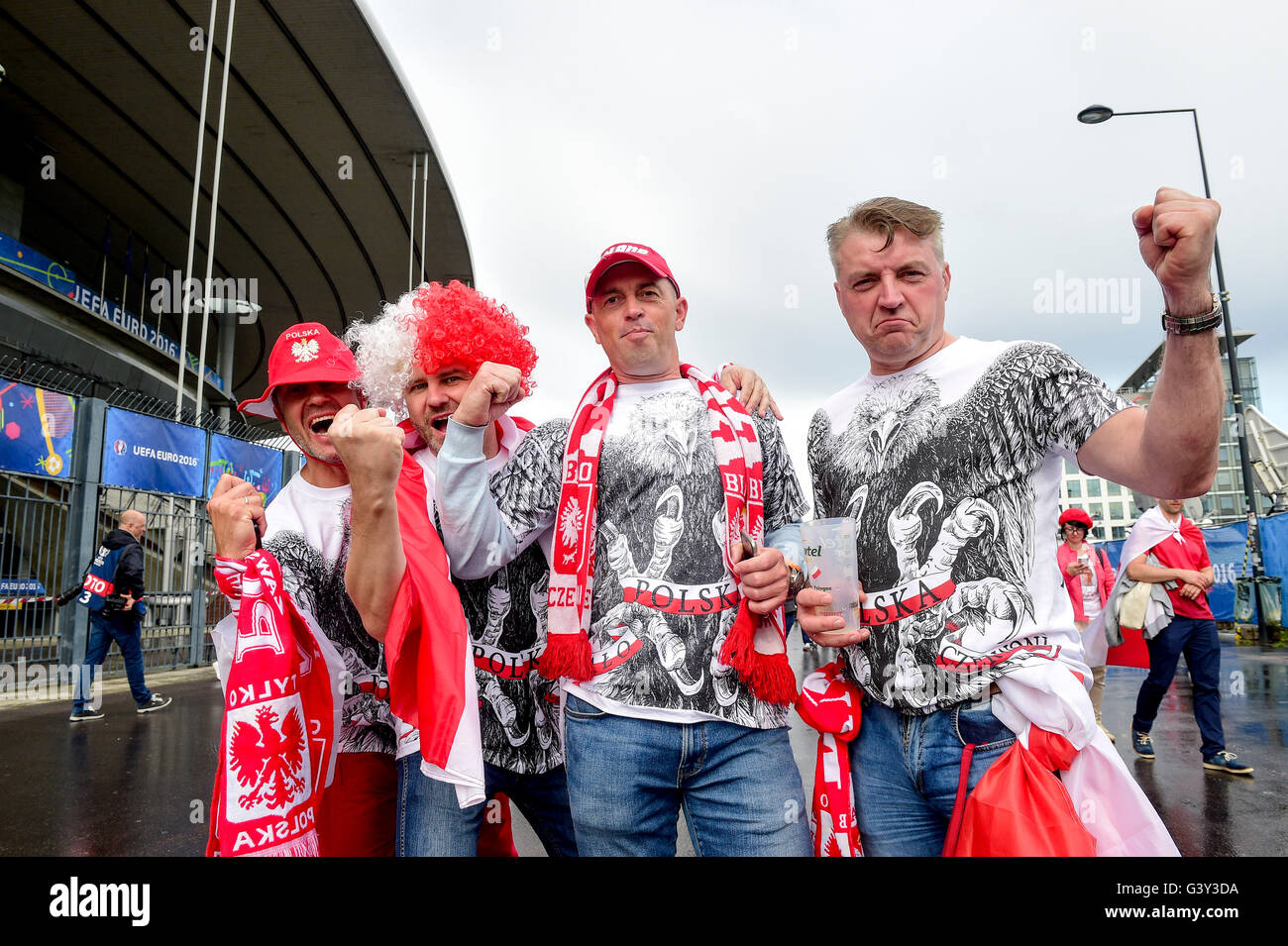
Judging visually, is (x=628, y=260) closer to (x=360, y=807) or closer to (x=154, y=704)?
(x=360, y=807)

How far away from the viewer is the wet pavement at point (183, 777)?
4270mm

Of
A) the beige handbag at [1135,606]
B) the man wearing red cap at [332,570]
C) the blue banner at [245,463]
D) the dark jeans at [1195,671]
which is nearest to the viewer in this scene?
the man wearing red cap at [332,570]

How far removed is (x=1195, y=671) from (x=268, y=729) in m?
6.08

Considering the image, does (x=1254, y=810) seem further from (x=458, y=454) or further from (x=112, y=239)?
(x=112, y=239)

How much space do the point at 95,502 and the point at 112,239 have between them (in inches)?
645

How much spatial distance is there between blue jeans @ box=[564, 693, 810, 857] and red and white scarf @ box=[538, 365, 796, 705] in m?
0.14

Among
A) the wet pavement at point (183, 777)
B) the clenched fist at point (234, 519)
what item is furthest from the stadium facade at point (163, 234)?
the clenched fist at point (234, 519)

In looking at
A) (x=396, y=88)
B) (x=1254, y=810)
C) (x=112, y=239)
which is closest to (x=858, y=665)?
(x=1254, y=810)

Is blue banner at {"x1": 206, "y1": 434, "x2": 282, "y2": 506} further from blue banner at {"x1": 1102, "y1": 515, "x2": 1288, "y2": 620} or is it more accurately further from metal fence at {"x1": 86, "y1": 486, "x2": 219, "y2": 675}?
blue banner at {"x1": 1102, "y1": 515, "x2": 1288, "y2": 620}

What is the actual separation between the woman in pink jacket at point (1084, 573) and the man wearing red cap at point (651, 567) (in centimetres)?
554

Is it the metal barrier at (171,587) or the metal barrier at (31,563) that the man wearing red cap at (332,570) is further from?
the metal barrier at (171,587)
